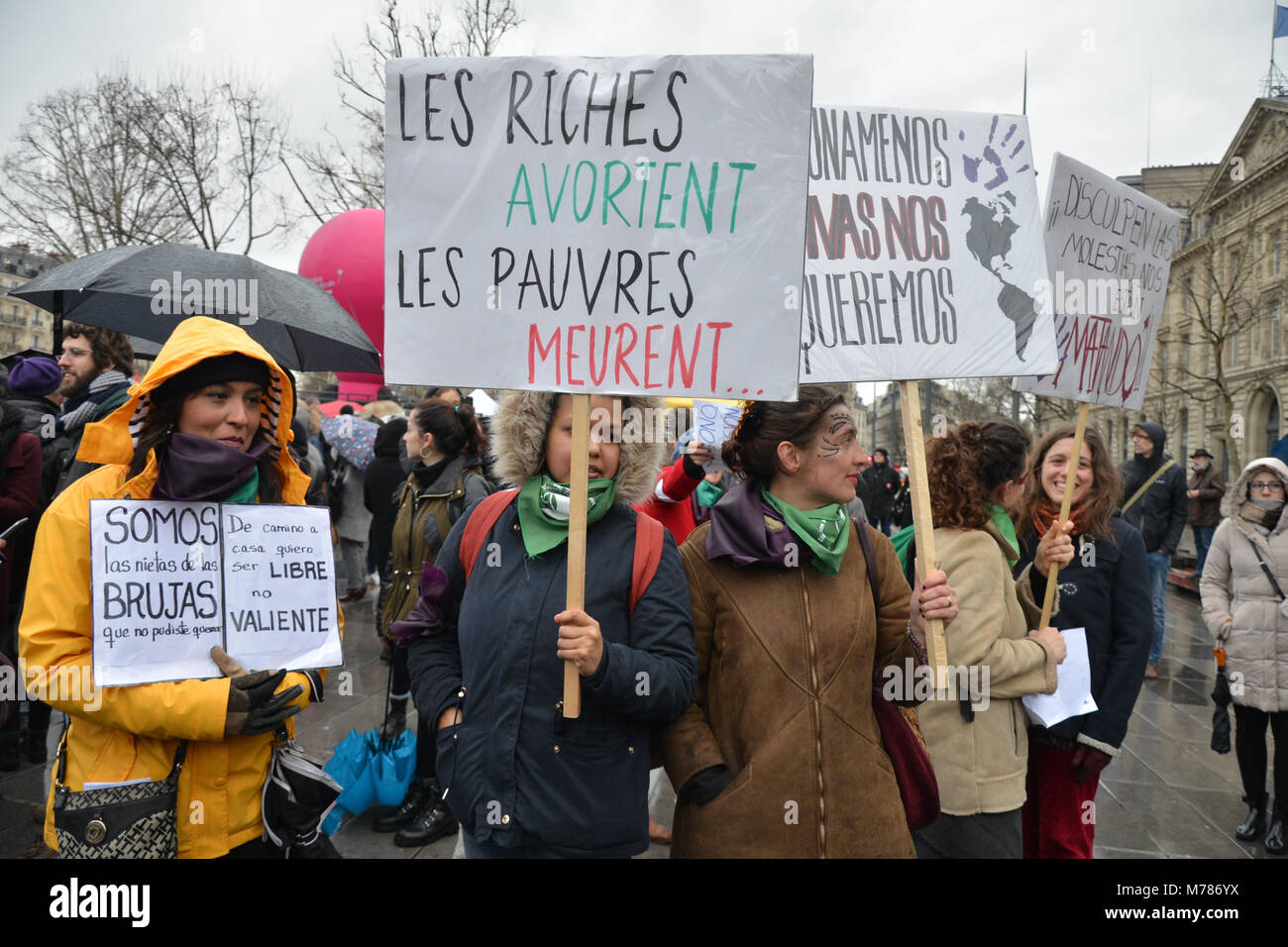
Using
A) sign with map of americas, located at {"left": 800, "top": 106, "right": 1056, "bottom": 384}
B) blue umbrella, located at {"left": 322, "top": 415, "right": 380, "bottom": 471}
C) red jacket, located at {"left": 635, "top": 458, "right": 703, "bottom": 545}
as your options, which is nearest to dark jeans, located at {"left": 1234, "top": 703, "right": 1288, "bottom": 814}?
red jacket, located at {"left": 635, "top": 458, "right": 703, "bottom": 545}

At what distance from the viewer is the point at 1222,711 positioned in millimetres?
4883

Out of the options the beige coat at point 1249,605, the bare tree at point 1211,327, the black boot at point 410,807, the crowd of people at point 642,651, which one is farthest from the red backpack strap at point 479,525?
the bare tree at point 1211,327

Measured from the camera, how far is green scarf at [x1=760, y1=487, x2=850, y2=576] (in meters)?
2.29

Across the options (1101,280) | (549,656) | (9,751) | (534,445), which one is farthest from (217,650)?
(9,751)

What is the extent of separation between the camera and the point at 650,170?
Result: 2.05 meters

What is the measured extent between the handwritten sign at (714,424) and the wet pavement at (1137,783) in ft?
7.22

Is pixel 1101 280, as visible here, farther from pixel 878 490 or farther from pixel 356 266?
pixel 878 490

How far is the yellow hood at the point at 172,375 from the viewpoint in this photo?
6.99 ft

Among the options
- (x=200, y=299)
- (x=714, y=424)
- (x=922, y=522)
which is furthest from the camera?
(x=714, y=424)

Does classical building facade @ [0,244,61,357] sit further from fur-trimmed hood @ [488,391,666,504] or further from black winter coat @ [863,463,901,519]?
fur-trimmed hood @ [488,391,666,504]

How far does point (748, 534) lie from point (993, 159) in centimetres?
145

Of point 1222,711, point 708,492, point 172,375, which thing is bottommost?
point 1222,711

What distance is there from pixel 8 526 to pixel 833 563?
3.91m

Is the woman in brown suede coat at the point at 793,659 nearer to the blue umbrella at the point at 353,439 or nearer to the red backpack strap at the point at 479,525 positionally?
the red backpack strap at the point at 479,525
